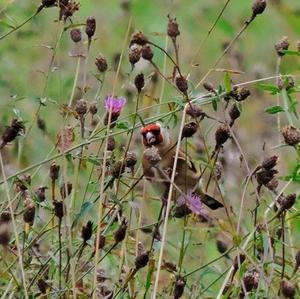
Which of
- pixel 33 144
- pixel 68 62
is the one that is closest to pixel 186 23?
pixel 68 62

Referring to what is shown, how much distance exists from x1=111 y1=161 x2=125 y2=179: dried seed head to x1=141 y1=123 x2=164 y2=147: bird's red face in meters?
0.68

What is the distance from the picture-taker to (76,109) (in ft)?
10.0

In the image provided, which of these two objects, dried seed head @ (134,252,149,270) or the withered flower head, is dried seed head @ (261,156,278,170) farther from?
the withered flower head

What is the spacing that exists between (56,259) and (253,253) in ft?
1.49

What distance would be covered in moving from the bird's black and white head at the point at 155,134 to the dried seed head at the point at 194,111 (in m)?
0.65

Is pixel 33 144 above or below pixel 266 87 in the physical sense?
below

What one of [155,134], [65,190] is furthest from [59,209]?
[155,134]

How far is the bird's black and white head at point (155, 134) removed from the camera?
3.66 metres

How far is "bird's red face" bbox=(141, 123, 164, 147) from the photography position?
144 inches

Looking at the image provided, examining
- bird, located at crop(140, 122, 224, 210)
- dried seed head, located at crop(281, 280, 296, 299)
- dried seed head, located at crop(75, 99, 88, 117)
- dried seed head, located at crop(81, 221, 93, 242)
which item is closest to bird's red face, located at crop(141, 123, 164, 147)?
bird, located at crop(140, 122, 224, 210)

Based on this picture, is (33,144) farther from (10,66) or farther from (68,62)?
(68,62)

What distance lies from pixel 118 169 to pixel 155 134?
2.60 ft

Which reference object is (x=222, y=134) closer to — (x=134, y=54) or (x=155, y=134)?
(x=134, y=54)

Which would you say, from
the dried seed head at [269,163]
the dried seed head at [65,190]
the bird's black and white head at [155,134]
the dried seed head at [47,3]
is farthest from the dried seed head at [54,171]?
the bird's black and white head at [155,134]
